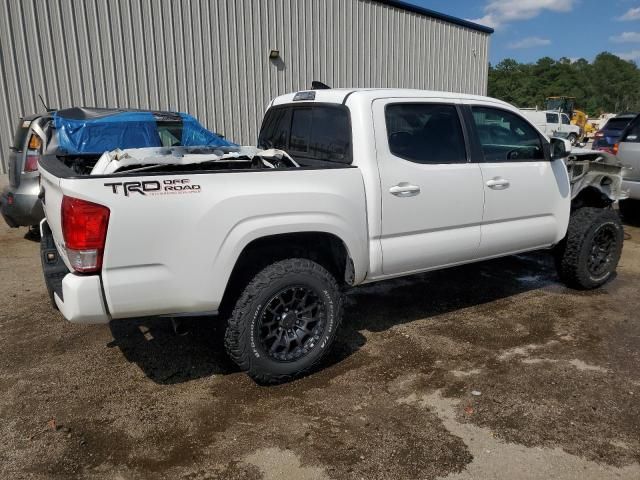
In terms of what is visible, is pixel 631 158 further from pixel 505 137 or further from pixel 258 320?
pixel 258 320

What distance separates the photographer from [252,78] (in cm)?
1156

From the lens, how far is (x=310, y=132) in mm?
4133

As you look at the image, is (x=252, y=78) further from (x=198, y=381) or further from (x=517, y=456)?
(x=517, y=456)

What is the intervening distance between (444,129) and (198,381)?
8.59 feet

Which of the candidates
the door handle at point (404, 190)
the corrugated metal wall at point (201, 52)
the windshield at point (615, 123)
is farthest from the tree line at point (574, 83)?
the door handle at point (404, 190)

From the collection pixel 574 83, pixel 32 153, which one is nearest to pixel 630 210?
pixel 32 153

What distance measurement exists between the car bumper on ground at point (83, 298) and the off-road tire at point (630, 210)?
860cm

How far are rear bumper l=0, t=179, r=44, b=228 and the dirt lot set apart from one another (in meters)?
1.60

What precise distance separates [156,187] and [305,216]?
0.93m

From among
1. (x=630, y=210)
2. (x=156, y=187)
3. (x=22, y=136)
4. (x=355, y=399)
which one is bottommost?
(x=355, y=399)

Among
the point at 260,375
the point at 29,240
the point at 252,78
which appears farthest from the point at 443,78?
the point at 260,375

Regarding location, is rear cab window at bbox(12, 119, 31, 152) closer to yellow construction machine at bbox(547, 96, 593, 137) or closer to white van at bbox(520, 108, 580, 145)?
white van at bbox(520, 108, 580, 145)

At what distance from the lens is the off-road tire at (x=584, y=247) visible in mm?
5016

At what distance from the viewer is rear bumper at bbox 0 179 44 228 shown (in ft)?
20.3
